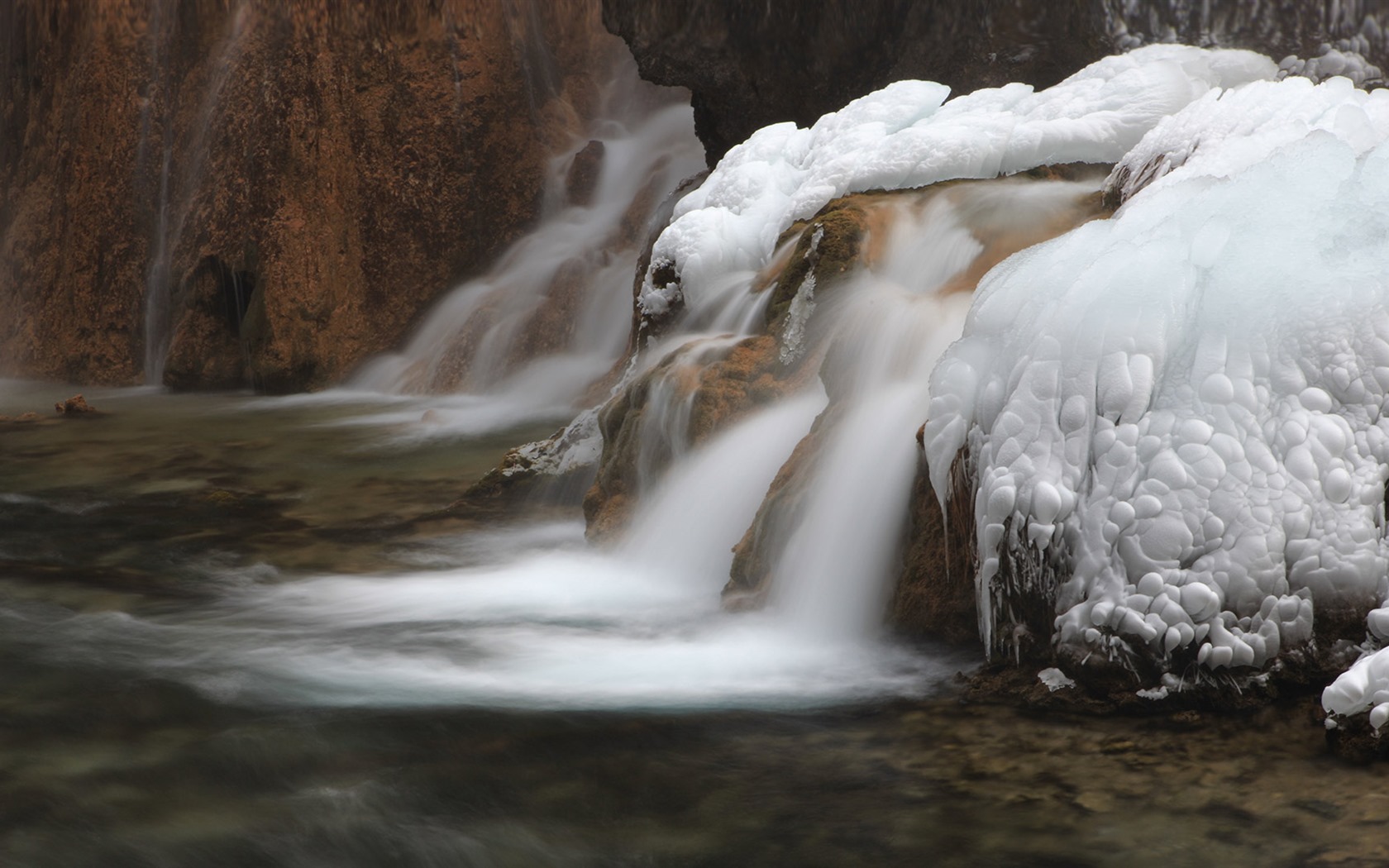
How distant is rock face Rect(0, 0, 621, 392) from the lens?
10.0m

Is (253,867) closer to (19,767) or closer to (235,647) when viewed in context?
(19,767)

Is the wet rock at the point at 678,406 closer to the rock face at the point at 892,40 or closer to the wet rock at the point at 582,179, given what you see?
the rock face at the point at 892,40

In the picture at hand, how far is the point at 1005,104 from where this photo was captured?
5477 mm

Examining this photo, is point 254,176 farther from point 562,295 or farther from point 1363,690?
point 1363,690

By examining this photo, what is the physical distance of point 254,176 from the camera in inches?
396

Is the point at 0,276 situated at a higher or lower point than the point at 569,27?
lower

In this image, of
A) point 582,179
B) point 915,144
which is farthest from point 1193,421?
point 582,179

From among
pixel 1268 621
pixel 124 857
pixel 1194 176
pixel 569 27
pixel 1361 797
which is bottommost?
pixel 124 857

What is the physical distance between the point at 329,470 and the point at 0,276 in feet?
21.0

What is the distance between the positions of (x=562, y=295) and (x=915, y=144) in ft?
15.8

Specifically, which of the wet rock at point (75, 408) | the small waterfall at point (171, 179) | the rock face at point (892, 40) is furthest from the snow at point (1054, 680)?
the small waterfall at point (171, 179)

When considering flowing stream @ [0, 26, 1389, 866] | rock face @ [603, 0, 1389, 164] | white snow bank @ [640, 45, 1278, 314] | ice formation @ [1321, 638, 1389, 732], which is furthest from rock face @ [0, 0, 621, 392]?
ice formation @ [1321, 638, 1389, 732]

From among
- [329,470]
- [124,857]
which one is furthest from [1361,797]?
[329,470]

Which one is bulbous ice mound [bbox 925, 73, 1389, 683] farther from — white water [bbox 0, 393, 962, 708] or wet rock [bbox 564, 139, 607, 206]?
wet rock [bbox 564, 139, 607, 206]
